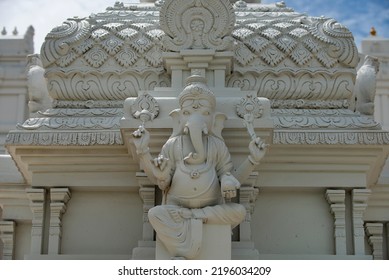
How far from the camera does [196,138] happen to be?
798 cm

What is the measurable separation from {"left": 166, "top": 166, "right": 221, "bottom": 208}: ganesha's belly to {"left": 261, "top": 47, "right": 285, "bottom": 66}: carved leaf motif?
219 cm

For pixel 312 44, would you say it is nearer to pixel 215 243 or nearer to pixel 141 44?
pixel 141 44

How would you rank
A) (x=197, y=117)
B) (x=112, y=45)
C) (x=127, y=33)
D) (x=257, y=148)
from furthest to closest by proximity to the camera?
(x=127, y=33) → (x=112, y=45) → (x=197, y=117) → (x=257, y=148)

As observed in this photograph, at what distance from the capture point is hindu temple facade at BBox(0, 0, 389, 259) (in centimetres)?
884

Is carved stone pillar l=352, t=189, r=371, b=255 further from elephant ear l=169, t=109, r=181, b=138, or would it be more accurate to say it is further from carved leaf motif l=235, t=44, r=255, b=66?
elephant ear l=169, t=109, r=181, b=138

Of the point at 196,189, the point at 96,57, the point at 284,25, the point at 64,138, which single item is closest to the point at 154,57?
the point at 96,57

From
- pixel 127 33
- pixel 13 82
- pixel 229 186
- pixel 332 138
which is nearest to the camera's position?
pixel 229 186

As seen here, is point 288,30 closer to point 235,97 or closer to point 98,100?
point 235,97

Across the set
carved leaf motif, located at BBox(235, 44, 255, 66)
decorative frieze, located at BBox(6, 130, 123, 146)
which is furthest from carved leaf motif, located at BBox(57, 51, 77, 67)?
carved leaf motif, located at BBox(235, 44, 255, 66)

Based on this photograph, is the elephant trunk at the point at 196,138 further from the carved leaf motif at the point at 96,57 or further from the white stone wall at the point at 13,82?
the white stone wall at the point at 13,82

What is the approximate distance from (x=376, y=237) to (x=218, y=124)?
11.0 ft

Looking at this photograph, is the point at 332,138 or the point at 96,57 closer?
the point at 332,138

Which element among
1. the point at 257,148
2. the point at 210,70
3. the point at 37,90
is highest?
the point at 37,90

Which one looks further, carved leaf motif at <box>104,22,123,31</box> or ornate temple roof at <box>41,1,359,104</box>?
carved leaf motif at <box>104,22,123,31</box>
